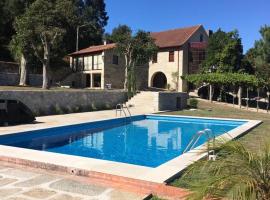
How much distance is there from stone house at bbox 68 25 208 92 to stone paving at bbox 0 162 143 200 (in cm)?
3169

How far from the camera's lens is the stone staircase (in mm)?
25744

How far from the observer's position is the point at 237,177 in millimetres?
3539

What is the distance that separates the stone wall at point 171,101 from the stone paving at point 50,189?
62.3 feet

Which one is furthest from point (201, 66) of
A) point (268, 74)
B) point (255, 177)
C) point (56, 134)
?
point (255, 177)

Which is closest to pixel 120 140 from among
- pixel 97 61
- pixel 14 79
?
pixel 14 79

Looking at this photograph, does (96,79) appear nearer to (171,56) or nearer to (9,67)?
(171,56)

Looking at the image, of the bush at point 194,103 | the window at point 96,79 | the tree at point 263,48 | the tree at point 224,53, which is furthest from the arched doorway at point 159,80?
the bush at point 194,103

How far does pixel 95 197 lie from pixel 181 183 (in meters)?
1.70

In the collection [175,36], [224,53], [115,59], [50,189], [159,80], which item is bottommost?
[50,189]

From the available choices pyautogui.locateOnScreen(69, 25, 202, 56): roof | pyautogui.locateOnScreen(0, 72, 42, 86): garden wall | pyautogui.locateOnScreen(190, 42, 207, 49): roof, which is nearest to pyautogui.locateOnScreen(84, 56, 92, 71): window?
pyautogui.locateOnScreen(69, 25, 202, 56): roof

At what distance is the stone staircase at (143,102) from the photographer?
84.5 ft

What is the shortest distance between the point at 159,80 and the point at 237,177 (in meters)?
43.8

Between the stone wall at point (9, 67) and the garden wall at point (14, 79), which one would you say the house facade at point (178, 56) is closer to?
the garden wall at point (14, 79)

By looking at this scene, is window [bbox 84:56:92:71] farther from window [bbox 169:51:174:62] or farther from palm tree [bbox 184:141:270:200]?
palm tree [bbox 184:141:270:200]
